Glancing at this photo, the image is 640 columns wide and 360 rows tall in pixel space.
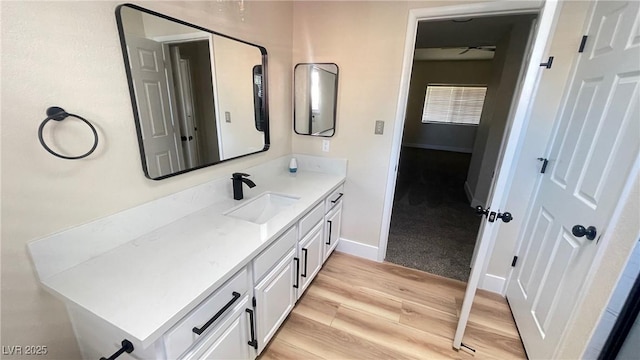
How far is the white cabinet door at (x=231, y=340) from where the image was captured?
3.16 feet

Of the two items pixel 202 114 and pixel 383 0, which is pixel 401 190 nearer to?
pixel 383 0

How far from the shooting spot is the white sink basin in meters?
1.66

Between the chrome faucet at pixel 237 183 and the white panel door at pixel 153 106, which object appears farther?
the chrome faucet at pixel 237 183

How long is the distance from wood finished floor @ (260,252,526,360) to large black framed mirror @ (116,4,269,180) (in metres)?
1.25

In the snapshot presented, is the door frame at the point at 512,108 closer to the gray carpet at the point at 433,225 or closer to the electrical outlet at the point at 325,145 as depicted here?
the gray carpet at the point at 433,225

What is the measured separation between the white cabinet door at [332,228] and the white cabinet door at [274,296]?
53 centimetres

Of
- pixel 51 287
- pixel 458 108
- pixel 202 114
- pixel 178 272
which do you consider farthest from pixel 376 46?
pixel 458 108

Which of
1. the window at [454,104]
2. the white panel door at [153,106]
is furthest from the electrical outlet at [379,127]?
the window at [454,104]

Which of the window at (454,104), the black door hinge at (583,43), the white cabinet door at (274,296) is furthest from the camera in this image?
the window at (454,104)

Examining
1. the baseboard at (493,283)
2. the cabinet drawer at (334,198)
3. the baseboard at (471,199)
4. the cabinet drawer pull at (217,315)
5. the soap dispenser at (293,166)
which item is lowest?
the baseboard at (493,283)

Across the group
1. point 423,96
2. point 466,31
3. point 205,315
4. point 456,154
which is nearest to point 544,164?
point 205,315

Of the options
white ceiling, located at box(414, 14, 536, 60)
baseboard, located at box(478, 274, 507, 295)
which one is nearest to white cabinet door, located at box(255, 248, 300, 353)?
baseboard, located at box(478, 274, 507, 295)

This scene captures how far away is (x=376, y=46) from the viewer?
1.96 m

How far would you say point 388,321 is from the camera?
5.85 feet
